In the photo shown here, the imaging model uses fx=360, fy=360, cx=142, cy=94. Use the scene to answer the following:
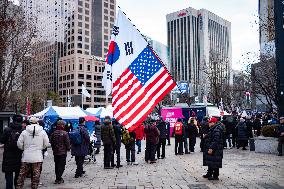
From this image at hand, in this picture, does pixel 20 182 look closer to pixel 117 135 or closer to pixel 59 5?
pixel 117 135

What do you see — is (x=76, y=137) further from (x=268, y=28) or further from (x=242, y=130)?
(x=268, y=28)

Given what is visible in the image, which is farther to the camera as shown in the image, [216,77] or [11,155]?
[216,77]

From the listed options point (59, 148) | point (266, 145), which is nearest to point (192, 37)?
point (266, 145)

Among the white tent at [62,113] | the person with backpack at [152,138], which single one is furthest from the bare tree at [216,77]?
the person with backpack at [152,138]

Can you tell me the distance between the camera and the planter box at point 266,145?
17.5 meters

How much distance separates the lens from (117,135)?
13633 millimetres

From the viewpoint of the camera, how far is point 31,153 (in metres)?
8.46

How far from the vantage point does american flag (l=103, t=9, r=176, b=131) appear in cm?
978

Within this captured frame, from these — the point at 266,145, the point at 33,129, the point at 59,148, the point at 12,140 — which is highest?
the point at 33,129

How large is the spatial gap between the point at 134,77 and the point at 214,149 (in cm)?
303

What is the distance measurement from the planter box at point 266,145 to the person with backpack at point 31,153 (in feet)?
41.1

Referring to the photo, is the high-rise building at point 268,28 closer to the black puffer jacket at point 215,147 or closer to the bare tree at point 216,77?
the bare tree at point 216,77

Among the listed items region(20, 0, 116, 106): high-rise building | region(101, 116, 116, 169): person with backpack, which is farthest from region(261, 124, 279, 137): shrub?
region(20, 0, 116, 106): high-rise building

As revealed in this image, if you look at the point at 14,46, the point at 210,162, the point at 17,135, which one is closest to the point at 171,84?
the point at 210,162
